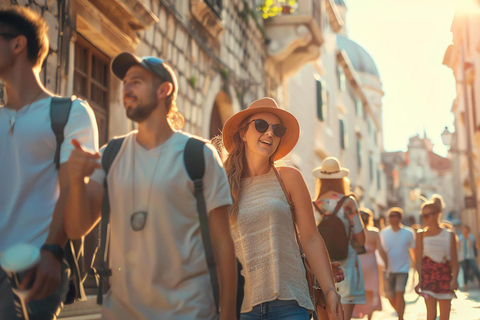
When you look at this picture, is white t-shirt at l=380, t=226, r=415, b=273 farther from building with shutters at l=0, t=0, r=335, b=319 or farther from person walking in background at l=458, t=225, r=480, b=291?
person walking in background at l=458, t=225, r=480, b=291

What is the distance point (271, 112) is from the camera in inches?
172

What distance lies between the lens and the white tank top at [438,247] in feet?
26.9

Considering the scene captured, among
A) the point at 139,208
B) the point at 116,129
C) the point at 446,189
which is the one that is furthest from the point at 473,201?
the point at 446,189

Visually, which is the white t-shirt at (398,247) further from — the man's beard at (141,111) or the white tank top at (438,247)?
the man's beard at (141,111)

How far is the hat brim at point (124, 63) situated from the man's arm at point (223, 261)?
0.64 metres

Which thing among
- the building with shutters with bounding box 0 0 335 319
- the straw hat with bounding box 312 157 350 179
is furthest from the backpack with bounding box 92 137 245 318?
the straw hat with bounding box 312 157 350 179

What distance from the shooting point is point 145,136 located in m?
2.86

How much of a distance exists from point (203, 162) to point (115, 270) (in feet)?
1.68

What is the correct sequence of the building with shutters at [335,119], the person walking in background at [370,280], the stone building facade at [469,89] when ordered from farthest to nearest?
the stone building facade at [469,89] < the building with shutters at [335,119] < the person walking in background at [370,280]

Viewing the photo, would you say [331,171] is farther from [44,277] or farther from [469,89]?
[469,89]

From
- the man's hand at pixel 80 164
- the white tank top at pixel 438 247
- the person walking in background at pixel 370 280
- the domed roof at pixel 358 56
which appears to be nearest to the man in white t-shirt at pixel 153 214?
the man's hand at pixel 80 164

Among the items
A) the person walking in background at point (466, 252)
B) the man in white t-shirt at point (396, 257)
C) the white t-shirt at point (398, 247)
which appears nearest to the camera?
the man in white t-shirt at point (396, 257)

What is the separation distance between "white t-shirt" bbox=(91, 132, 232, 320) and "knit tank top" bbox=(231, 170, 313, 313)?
1.22 m

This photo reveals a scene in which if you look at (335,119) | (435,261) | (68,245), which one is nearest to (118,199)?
(68,245)
